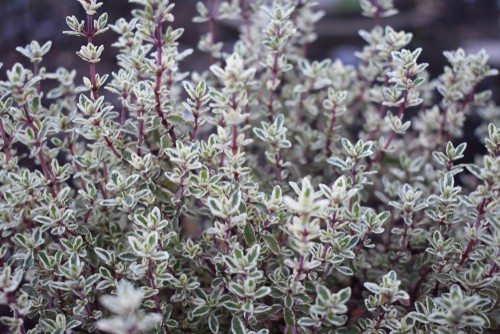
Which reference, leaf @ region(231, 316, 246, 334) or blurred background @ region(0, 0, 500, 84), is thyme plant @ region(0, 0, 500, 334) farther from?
blurred background @ region(0, 0, 500, 84)

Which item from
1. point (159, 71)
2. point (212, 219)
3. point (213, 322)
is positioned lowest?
point (213, 322)

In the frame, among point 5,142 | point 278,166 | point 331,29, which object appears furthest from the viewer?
point 331,29

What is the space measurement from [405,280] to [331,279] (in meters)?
0.27

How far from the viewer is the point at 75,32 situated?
1.83 metres

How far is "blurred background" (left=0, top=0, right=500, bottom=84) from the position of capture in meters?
4.38

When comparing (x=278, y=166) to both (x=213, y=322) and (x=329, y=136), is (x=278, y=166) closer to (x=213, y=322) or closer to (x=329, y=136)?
(x=329, y=136)

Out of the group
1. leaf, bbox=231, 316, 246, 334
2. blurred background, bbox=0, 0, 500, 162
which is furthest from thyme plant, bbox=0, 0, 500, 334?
blurred background, bbox=0, 0, 500, 162

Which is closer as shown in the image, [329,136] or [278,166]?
[278,166]

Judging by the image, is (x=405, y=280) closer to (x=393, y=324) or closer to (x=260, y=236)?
(x=393, y=324)

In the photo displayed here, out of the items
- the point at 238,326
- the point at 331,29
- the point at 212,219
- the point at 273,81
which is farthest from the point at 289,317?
the point at 331,29

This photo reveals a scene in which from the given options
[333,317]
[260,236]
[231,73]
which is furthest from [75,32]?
[333,317]

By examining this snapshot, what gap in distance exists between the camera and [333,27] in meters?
5.20

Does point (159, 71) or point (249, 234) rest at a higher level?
point (159, 71)

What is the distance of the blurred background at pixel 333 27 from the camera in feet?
14.4
